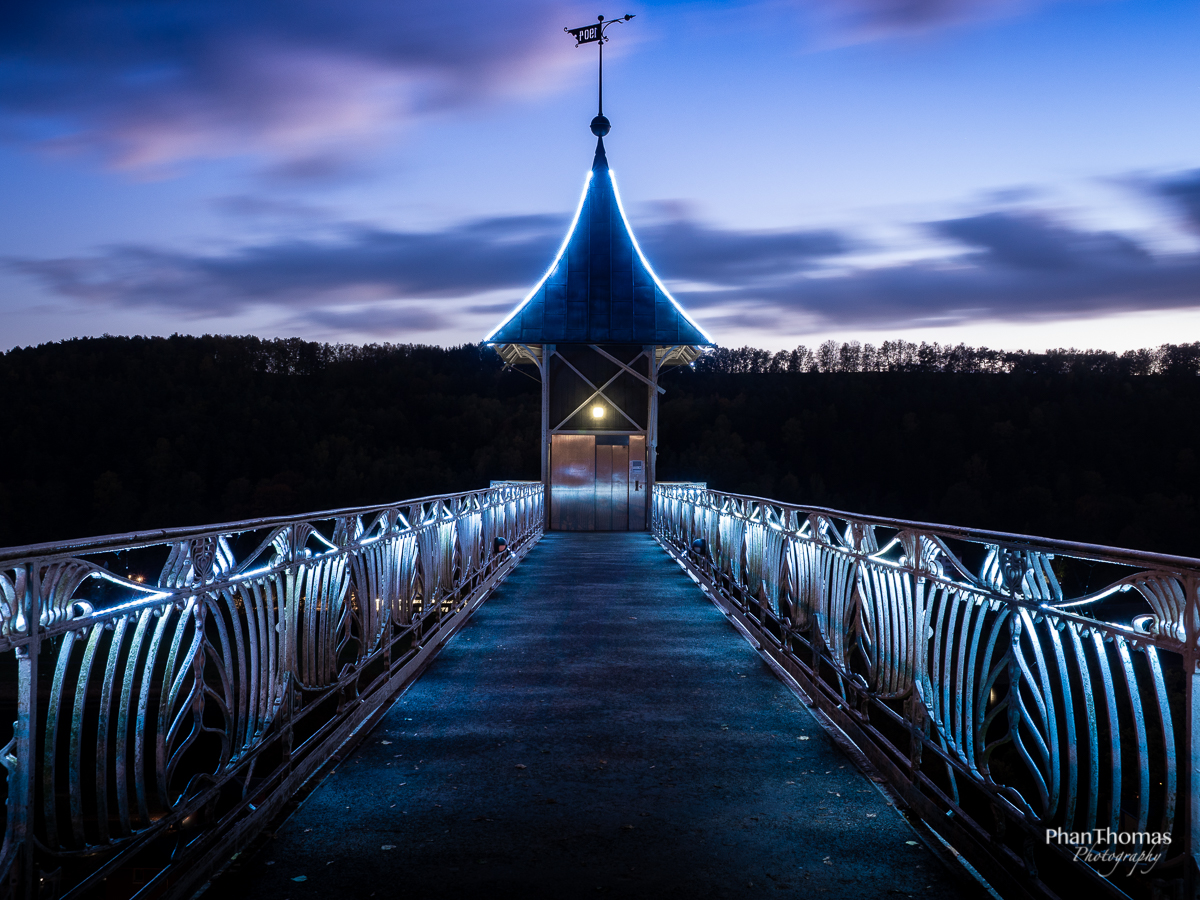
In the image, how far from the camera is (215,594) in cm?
367

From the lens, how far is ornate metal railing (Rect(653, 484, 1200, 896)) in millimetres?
2549

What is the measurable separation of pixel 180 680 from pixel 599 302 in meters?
19.5

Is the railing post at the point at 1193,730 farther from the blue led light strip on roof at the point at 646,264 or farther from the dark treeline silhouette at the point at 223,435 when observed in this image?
the dark treeline silhouette at the point at 223,435

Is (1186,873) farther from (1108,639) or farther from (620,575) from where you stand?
(620,575)

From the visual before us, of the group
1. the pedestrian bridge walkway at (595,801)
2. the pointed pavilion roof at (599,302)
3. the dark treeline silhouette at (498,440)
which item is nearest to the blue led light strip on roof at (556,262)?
the pointed pavilion roof at (599,302)

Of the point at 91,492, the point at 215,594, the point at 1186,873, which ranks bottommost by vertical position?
the point at 91,492

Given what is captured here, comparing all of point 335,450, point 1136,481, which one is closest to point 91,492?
point 335,450

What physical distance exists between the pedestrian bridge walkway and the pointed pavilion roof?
15.3 m

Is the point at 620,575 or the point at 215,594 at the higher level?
the point at 215,594

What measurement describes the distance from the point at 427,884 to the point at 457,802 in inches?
32.9

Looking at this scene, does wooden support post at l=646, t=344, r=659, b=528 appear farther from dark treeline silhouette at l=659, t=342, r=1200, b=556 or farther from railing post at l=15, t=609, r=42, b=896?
dark treeline silhouette at l=659, t=342, r=1200, b=556

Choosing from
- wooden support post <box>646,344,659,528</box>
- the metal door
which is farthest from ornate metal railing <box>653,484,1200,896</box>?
the metal door

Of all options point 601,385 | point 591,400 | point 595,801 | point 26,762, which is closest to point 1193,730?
point 595,801

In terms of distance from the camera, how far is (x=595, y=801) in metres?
4.11
